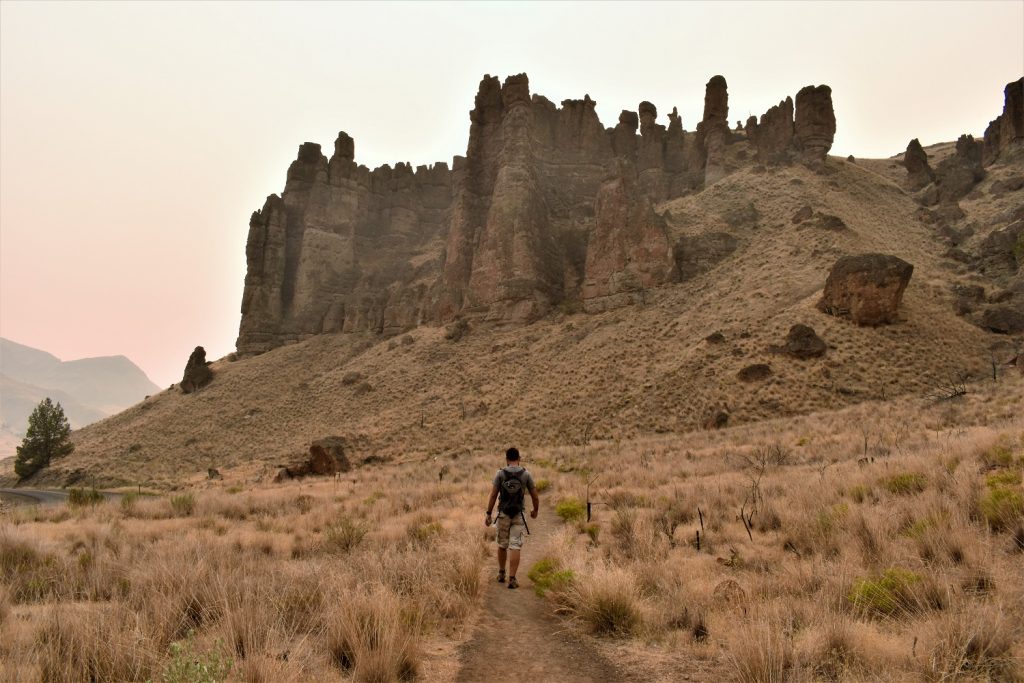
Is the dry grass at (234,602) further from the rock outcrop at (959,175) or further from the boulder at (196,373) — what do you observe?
the rock outcrop at (959,175)

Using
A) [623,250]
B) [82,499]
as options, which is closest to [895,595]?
[82,499]

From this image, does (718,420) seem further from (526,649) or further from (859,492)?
(526,649)

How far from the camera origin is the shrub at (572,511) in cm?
1279

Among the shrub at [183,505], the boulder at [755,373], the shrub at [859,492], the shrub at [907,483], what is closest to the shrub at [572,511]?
the shrub at [859,492]

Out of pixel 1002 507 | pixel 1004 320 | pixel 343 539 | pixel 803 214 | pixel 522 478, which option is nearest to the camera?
pixel 1002 507

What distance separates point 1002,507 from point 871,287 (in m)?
31.3

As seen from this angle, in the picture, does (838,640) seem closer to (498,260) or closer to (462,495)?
(462,495)

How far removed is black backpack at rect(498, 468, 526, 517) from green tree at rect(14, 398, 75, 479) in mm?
59571

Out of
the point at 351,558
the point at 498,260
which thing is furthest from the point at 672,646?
the point at 498,260

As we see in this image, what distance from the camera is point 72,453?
5428cm

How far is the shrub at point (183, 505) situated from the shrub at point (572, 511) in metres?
11.1

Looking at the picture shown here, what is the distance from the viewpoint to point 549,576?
25.1 feet

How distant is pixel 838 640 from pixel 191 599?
6.56 meters

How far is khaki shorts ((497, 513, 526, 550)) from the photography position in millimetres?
8352
